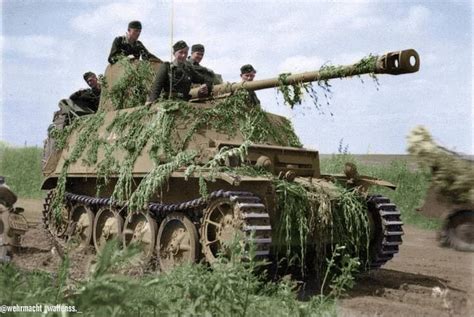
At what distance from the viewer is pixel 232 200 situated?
634 centimetres

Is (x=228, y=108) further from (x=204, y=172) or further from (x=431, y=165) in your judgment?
(x=431, y=165)

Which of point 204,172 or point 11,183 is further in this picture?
point 11,183

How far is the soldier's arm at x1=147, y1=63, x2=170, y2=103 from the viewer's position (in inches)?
342

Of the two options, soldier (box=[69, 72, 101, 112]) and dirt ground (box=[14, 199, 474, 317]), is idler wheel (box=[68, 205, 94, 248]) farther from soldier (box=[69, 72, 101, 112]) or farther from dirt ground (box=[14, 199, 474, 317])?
soldier (box=[69, 72, 101, 112])

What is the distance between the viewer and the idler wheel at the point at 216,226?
6543 mm

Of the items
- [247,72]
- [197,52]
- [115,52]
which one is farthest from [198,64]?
[115,52]

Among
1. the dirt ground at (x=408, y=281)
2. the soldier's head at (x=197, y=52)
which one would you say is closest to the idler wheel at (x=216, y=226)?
the dirt ground at (x=408, y=281)

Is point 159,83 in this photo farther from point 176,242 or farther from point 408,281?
point 408,281

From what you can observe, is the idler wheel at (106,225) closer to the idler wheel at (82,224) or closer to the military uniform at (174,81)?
the idler wheel at (82,224)

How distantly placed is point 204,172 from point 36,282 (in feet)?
12.7

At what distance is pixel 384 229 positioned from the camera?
7746mm

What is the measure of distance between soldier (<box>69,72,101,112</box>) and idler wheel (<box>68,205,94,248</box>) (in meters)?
2.06

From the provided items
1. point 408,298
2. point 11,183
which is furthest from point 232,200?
point 11,183

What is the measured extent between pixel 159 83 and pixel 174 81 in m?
0.25
